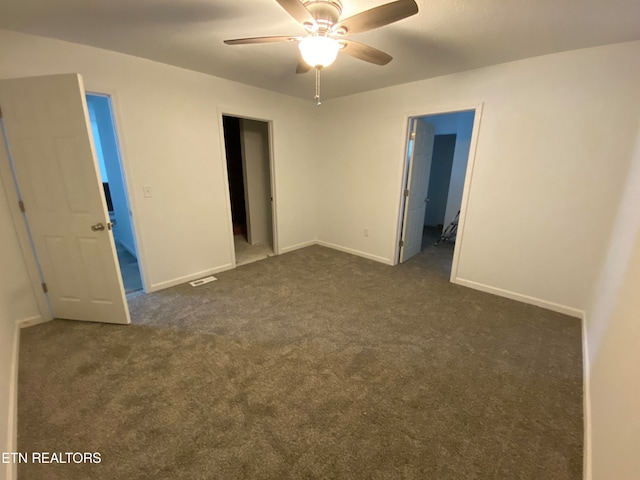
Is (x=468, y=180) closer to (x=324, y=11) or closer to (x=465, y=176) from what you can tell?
(x=465, y=176)

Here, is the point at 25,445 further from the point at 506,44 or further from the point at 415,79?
the point at 415,79

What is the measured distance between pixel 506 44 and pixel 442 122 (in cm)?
382

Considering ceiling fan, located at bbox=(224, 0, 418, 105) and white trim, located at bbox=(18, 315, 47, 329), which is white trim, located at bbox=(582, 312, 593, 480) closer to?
ceiling fan, located at bbox=(224, 0, 418, 105)

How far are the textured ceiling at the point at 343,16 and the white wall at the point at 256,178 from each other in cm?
171

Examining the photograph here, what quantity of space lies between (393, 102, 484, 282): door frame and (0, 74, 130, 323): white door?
3.23 metres

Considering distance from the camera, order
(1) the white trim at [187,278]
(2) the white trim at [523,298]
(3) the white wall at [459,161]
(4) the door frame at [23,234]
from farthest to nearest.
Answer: (3) the white wall at [459,161]
(1) the white trim at [187,278]
(2) the white trim at [523,298]
(4) the door frame at [23,234]

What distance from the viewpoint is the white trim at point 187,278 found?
9.90 ft

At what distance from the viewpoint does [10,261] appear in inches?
85.1

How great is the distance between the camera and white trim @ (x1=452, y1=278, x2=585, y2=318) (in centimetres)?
258

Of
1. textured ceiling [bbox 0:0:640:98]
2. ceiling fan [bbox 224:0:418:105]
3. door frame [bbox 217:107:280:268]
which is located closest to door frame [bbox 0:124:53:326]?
textured ceiling [bbox 0:0:640:98]

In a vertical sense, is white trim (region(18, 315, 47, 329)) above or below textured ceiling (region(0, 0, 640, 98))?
below

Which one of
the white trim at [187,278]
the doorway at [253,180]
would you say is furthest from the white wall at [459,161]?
the white trim at [187,278]

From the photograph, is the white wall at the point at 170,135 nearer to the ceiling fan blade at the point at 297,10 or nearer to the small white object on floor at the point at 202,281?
the small white object on floor at the point at 202,281

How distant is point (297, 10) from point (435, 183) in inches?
228
